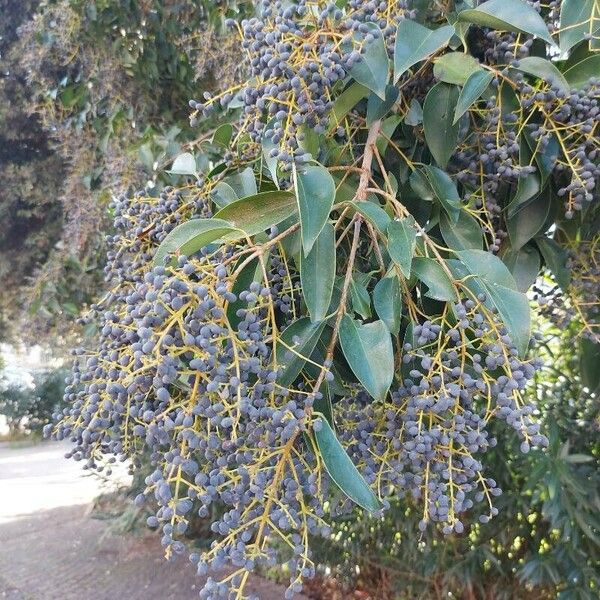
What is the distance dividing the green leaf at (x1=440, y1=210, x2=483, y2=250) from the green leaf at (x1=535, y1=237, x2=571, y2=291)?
12cm

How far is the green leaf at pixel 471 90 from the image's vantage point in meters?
0.54

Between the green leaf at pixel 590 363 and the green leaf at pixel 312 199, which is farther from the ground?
the green leaf at pixel 312 199

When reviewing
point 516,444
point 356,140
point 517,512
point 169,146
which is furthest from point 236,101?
point 517,512

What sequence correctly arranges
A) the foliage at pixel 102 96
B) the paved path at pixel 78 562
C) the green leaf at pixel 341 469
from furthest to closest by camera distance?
the paved path at pixel 78 562 → the foliage at pixel 102 96 → the green leaf at pixel 341 469

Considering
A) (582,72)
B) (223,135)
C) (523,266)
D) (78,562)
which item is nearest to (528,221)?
(523,266)

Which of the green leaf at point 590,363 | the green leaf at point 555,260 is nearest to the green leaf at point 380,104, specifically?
the green leaf at point 555,260

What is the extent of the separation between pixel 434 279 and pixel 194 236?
19 cm

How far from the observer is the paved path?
2.86m

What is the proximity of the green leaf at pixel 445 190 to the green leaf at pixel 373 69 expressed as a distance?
108 millimetres

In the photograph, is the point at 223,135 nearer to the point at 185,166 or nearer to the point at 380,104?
the point at 185,166

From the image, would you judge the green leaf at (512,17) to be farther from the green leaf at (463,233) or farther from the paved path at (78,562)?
the paved path at (78,562)

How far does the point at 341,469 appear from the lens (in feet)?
1.43

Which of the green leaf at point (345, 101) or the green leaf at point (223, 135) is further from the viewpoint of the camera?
the green leaf at point (223, 135)

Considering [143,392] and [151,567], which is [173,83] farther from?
[151,567]
